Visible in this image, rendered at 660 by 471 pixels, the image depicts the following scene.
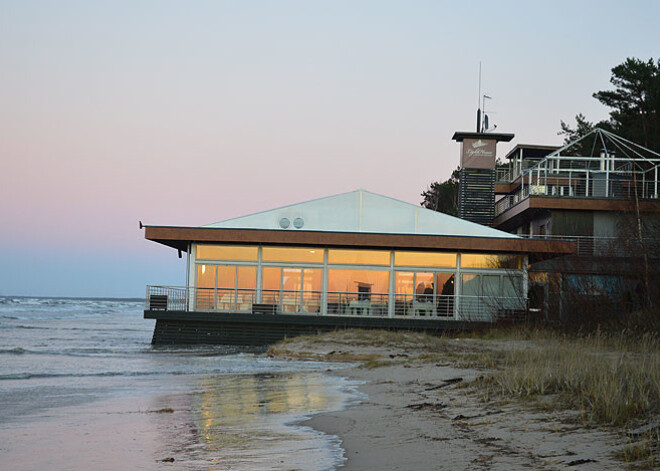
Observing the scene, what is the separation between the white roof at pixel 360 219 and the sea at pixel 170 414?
33.0 feet

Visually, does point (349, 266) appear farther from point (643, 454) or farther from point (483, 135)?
point (643, 454)

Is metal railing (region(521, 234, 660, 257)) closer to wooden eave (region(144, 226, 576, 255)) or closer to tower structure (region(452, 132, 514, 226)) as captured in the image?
wooden eave (region(144, 226, 576, 255))

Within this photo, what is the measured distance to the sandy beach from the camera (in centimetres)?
559

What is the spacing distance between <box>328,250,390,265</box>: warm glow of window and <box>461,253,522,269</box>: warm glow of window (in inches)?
106

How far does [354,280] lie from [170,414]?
19.1 m

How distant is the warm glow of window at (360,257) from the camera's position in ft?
92.8

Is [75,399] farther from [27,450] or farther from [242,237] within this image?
[242,237]

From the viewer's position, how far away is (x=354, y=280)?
2838 cm

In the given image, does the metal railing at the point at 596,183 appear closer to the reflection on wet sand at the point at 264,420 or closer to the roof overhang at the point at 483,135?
the roof overhang at the point at 483,135

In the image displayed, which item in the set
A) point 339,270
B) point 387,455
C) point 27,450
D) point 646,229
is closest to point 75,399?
point 27,450

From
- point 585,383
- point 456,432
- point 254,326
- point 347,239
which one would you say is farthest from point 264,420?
point 347,239

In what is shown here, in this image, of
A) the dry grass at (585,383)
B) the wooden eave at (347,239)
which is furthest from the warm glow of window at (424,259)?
the dry grass at (585,383)

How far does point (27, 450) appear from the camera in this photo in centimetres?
723

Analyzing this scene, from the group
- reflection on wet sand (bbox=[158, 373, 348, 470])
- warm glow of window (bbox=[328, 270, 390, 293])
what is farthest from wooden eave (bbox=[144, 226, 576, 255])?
Result: reflection on wet sand (bbox=[158, 373, 348, 470])
